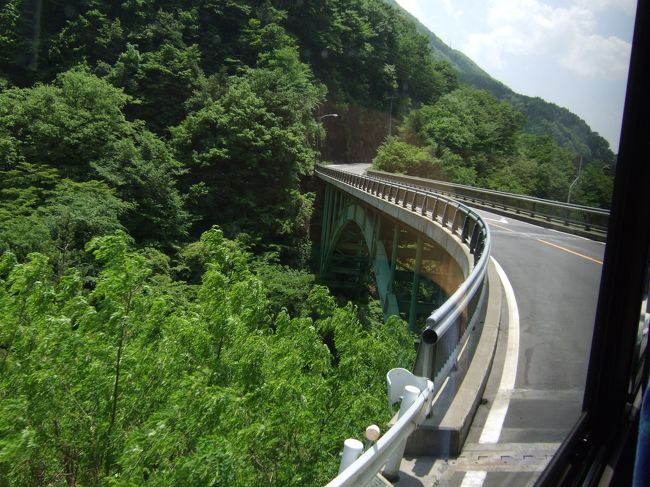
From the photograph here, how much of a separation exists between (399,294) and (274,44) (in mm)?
29721

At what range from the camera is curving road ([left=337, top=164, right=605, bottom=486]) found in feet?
7.74

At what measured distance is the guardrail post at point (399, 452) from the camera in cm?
219

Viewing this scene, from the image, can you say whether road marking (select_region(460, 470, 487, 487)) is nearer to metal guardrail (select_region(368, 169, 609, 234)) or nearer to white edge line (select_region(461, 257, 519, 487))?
white edge line (select_region(461, 257, 519, 487))

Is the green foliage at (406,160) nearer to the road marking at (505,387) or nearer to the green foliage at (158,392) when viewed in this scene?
the green foliage at (158,392)

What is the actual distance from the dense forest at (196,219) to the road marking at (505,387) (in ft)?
5.04

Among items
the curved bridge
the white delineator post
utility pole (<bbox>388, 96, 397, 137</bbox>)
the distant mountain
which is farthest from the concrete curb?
utility pole (<bbox>388, 96, 397, 137</bbox>)

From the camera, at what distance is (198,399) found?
488 centimetres

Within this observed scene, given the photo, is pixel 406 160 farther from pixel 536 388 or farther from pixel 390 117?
pixel 536 388

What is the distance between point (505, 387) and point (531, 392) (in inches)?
11.2

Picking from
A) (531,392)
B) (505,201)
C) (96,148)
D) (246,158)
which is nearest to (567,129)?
(531,392)

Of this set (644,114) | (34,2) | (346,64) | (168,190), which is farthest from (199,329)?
(346,64)

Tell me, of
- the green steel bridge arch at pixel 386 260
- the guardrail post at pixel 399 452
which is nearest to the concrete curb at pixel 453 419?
the guardrail post at pixel 399 452

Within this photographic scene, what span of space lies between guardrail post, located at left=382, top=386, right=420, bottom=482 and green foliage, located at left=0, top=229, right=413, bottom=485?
204 cm

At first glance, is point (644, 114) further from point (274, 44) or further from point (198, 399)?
point (274, 44)
